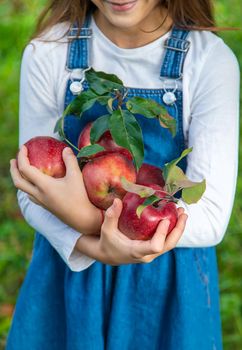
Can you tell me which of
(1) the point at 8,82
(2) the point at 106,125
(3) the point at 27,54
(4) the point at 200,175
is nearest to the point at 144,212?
(2) the point at 106,125

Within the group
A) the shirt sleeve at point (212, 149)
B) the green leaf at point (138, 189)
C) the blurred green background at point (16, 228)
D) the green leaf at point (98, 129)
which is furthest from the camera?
the blurred green background at point (16, 228)

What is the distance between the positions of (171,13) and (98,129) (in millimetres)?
431

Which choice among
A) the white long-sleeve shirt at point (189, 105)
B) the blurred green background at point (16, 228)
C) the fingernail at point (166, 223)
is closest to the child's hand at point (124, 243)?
the fingernail at point (166, 223)

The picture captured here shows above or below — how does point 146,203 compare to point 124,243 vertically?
above

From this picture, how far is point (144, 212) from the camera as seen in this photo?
1.21 m

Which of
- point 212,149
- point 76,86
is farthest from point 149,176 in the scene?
point 76,86

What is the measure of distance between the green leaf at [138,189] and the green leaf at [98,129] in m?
0.12

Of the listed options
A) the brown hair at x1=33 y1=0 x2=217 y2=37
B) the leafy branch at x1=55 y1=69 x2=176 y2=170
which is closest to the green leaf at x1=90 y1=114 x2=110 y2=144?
the leafy branch at x1=55 y1=69 x2=176 y2=170

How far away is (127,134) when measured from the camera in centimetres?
123

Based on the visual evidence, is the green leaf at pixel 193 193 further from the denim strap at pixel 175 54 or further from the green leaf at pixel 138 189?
the denim strap at pixel 175 54

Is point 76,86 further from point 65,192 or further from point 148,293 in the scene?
point 148,293

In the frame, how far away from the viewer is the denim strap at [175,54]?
1.51m

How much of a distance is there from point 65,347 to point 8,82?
1979 mm

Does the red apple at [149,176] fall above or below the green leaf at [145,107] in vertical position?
below
